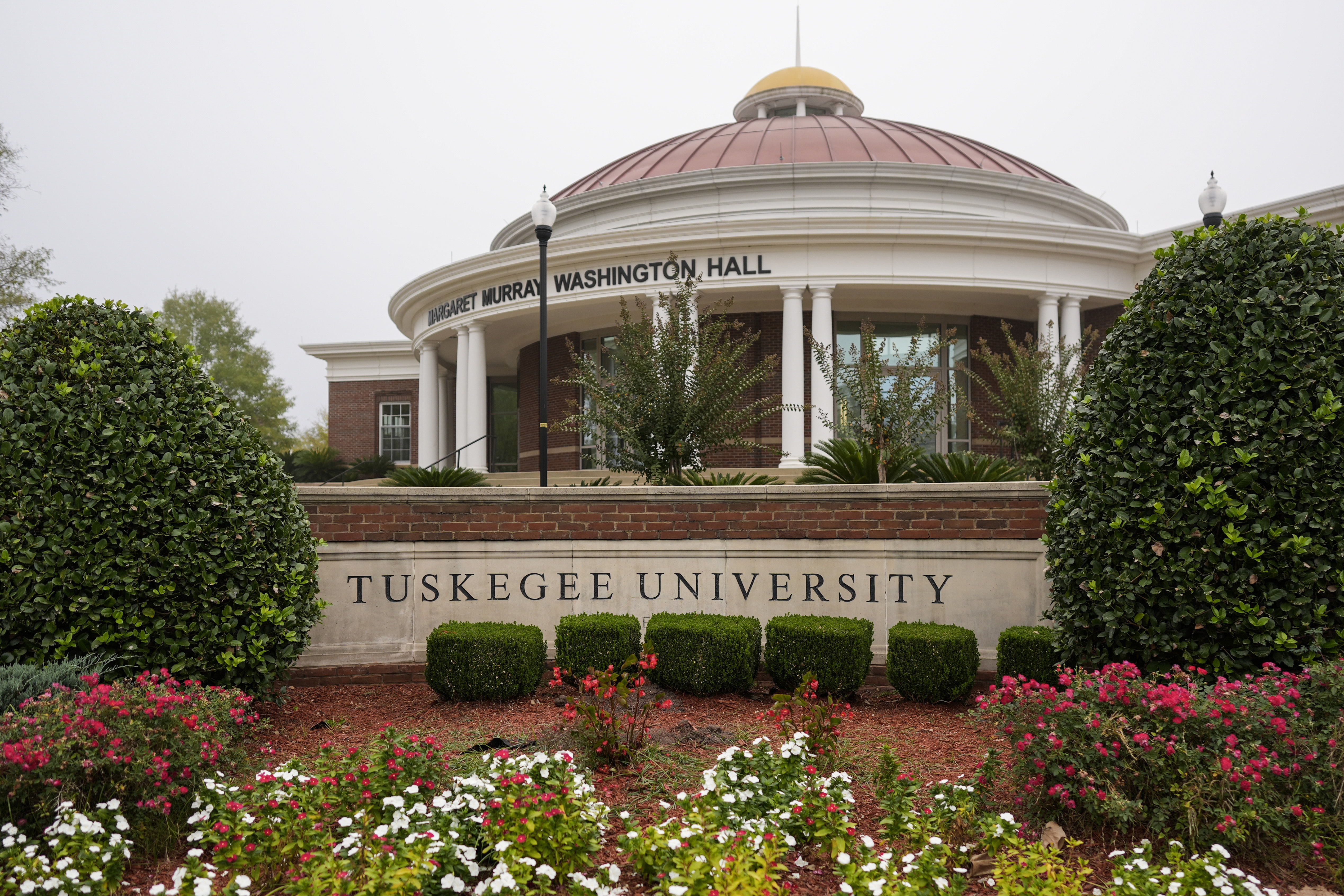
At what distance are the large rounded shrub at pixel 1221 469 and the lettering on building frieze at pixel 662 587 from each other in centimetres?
191

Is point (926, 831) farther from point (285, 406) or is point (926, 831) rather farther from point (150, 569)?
point (285, 406)

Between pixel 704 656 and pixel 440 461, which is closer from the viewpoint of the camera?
pixel 704 656

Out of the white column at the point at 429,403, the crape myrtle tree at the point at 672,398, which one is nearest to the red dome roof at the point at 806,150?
the white column at the point at 429,403

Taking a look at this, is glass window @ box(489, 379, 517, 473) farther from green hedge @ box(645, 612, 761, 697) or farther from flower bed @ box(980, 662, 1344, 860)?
flower bed @ box(980, 662, 1344, 860)

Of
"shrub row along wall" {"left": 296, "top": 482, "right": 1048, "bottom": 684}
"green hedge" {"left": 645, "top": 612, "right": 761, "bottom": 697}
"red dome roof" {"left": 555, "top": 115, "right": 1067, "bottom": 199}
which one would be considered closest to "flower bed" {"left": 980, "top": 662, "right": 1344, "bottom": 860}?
"green hedge" {"left": 645, "top": 612, "right": 761, "bottom": 697}

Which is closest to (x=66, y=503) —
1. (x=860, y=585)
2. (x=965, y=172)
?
(x=860, y=585)

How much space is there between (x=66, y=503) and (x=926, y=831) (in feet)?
17.0

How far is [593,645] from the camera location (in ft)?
21.3

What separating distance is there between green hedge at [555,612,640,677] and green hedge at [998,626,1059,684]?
2.72m

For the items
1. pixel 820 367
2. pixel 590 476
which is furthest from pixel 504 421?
pixel 820 367

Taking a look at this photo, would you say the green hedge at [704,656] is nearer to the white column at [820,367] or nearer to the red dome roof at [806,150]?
the white column at [820,367]

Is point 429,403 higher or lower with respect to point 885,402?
higher

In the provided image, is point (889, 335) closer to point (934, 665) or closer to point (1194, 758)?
point (934, 665)

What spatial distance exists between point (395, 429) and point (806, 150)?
19597mm
